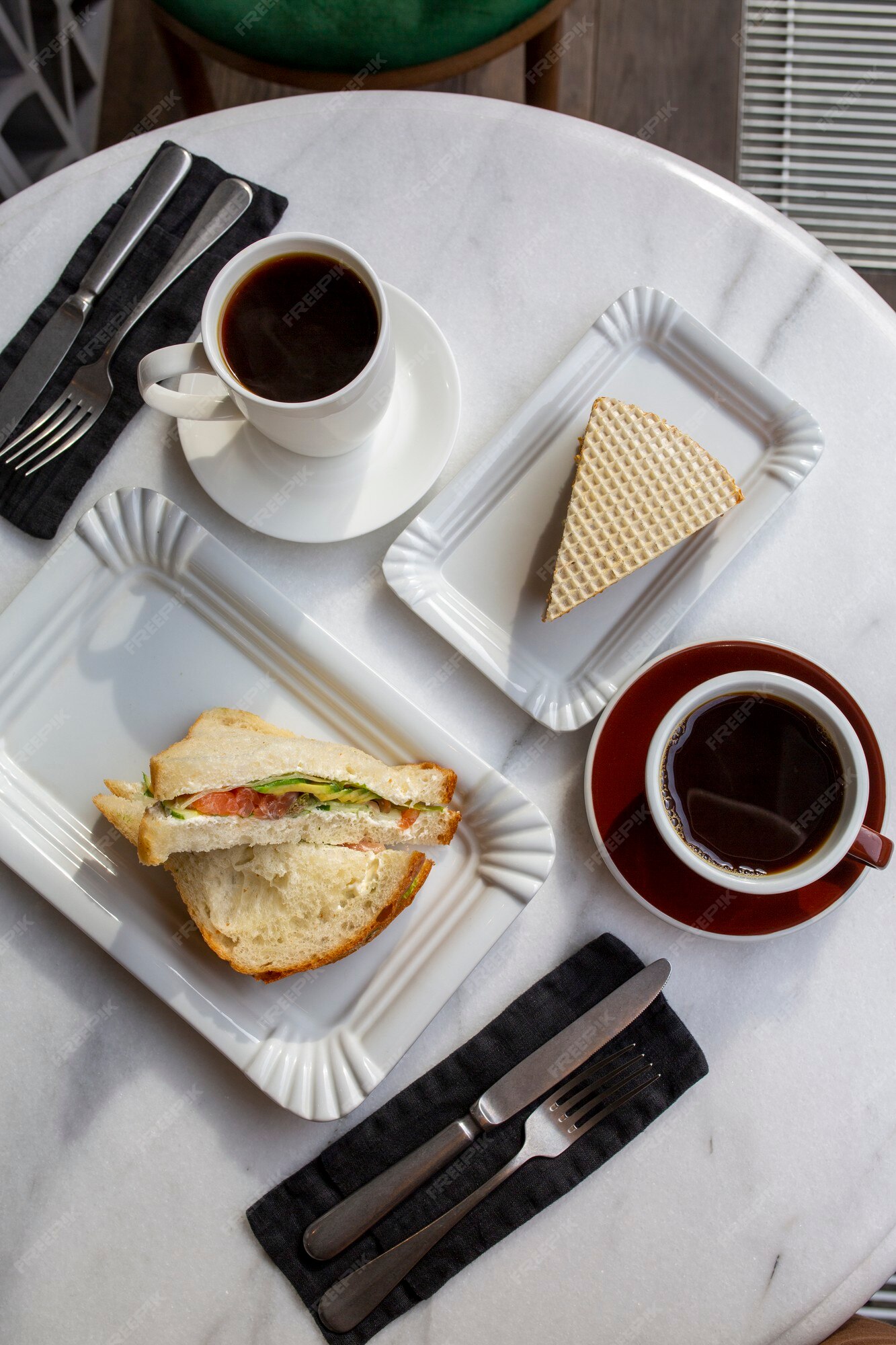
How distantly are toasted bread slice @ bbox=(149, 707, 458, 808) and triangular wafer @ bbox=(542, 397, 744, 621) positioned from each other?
1.01ft

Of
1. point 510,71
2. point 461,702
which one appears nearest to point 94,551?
point 461,702

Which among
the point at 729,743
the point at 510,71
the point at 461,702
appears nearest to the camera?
the point at 729,743

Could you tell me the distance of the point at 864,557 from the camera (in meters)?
1.49

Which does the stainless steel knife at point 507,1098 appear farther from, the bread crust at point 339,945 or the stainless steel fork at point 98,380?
the stainless steel fork at point 98,380

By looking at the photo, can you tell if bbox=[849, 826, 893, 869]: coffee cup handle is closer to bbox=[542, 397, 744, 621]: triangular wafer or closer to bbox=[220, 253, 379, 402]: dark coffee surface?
bbox=[542, 397, 744, 621]: triangular wafer

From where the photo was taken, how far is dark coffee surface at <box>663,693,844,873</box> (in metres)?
1.33

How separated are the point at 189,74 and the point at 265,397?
43.1 inches

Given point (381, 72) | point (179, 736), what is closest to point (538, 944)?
point (179, 736)

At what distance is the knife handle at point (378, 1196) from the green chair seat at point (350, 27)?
66.8 inches

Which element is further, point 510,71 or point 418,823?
point 510,71

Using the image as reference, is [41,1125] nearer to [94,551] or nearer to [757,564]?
[94,551]

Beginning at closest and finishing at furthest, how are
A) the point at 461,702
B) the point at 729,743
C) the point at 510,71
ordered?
the point at 729,743
the point at 461,702
the point at 510,71

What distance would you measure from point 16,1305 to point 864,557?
1.67m

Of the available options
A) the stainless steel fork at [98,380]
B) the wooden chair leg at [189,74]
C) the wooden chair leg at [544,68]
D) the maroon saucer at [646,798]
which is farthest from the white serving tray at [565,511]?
the wooden chair leg at [189,74]
